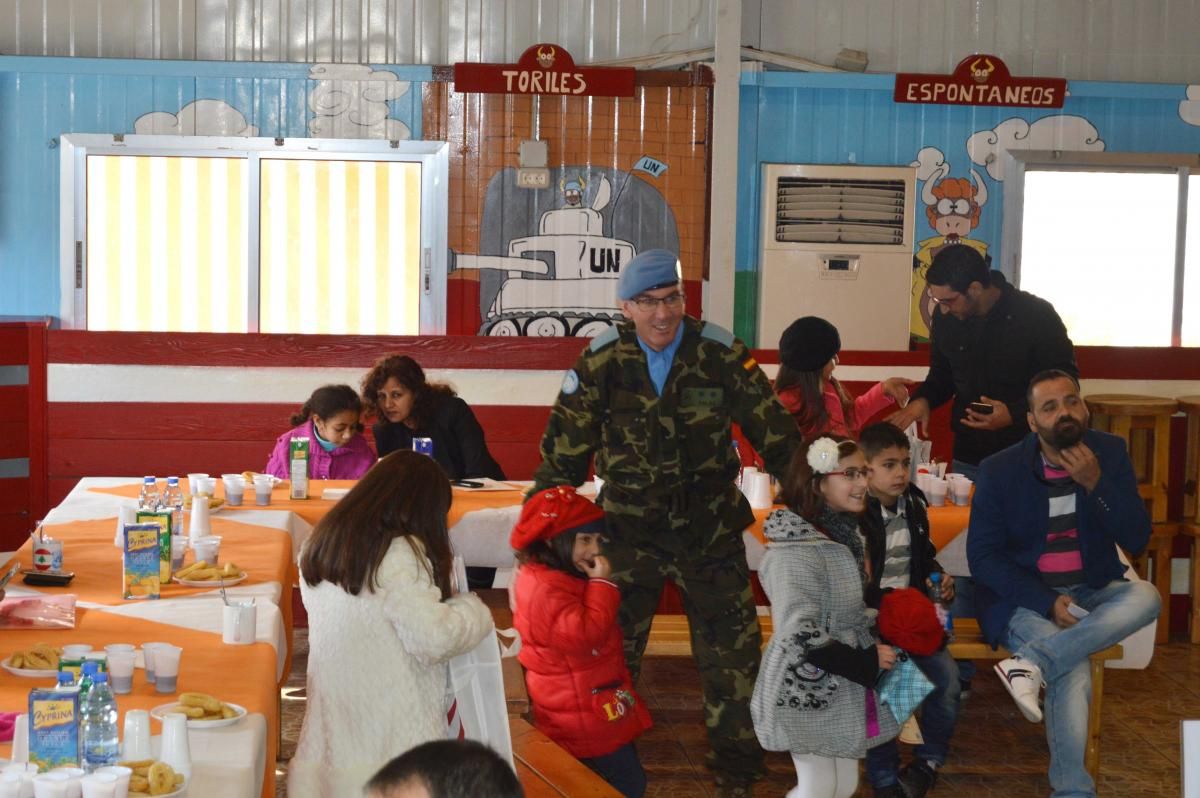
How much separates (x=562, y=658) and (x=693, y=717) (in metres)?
2.09

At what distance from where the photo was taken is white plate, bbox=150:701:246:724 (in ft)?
9.44

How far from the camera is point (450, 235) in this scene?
8.98 m

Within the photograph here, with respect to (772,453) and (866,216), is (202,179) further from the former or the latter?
(772,453)

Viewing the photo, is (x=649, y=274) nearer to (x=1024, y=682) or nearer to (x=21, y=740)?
(x=1024, y=682)

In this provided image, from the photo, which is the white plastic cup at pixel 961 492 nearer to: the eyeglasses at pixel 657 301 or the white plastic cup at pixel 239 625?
the eyeglasses at pixel 657 301

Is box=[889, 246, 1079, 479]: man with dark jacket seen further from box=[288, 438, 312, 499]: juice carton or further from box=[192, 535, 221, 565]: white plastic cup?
box=[192, 535, 221, 565]: white plastic cup

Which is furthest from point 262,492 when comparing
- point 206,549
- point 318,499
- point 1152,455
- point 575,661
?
point 1152,455

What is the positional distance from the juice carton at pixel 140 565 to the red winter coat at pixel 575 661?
1.01 meters

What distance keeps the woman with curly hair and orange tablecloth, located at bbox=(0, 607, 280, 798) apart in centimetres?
240

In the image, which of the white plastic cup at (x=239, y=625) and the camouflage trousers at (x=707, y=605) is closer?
the white plastic cup at (x=239, y=625)

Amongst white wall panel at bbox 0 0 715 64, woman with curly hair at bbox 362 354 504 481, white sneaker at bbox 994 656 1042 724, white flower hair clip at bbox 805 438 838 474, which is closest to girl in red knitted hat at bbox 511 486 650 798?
white flower hair clip at bbox 805 438 838 474

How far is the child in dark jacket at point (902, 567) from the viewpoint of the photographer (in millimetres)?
4617

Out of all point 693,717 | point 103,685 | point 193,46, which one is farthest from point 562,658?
point 193,46

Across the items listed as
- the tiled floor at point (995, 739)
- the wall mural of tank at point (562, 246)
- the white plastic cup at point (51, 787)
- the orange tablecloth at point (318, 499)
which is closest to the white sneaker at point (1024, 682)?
the tiled floor at point (995, 739)
